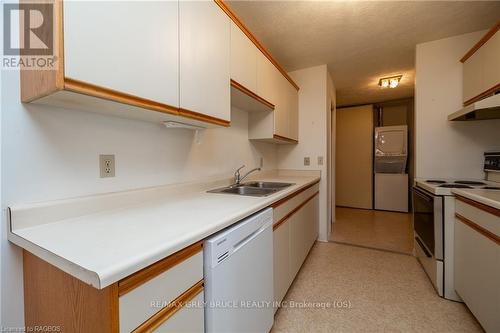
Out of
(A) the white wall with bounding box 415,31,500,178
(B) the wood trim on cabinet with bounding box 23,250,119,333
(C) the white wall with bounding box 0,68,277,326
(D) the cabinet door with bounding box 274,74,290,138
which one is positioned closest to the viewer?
(B) the wood trim on cabinet with bounding box 23,250,119,333

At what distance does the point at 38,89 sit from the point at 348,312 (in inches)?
80.6

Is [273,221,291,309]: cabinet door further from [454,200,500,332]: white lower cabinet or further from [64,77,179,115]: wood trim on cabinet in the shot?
[454,200,500,332]: white lower cabinet

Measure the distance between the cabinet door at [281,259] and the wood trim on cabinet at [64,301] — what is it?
1.00 meters

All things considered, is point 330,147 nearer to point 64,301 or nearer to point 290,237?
point 290,237

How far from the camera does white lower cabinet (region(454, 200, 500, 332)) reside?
45.5 inches

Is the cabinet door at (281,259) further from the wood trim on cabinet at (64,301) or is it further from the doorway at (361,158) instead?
the doorway at (361,158)

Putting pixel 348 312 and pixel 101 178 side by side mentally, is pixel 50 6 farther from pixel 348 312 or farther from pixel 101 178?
pixel 348 312

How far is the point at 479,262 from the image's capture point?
131cm

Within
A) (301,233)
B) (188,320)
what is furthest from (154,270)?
(301,233)

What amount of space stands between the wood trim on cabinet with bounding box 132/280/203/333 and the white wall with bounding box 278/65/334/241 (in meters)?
2.35

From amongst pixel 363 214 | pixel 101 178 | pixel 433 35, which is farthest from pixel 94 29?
pixel 363 214

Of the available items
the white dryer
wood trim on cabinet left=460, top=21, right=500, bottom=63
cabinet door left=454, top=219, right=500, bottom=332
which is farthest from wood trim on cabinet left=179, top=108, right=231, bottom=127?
the white dryer

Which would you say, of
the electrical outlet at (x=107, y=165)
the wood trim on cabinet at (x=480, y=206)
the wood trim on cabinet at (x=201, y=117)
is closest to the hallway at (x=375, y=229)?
the wood trim on cabinet at (x=480, y=206)

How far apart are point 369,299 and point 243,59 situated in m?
2.01
